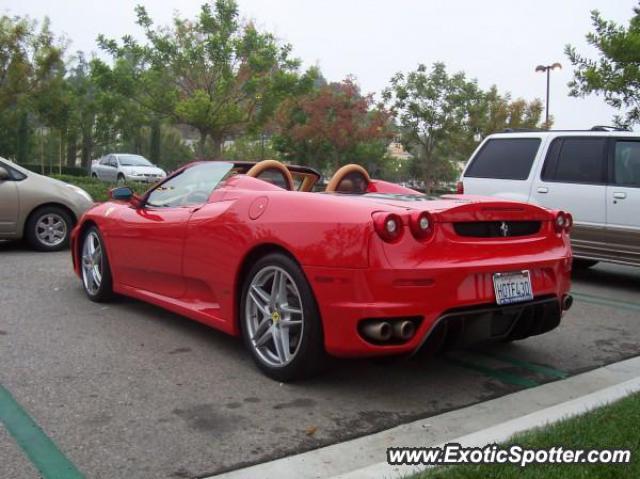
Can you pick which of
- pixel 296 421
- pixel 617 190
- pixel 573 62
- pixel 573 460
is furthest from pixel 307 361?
pixel 573 62

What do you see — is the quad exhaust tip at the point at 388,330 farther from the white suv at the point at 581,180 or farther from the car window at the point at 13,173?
the car window at the point at 13,173

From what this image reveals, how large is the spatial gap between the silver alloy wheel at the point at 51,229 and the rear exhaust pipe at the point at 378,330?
23.0 ft

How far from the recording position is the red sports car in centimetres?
351

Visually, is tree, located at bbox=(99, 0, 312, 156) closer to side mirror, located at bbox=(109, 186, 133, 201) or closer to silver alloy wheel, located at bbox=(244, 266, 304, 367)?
side mirror, located at bbox=(109, 186, 133, 201)

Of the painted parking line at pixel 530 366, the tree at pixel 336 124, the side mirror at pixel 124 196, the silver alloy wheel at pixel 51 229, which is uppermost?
the tree at pixel 336 124

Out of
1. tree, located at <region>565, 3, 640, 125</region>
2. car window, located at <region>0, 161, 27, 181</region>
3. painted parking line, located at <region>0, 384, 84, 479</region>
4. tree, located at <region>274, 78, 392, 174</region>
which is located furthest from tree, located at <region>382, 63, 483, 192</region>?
painted parking line, located at <region>0, 384, 84, 479</region>

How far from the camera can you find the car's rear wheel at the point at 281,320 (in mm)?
3748

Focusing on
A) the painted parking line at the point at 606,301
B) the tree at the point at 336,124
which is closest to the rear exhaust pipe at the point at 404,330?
the painted parking line at the point at 606,301

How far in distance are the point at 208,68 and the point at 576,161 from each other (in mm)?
14752

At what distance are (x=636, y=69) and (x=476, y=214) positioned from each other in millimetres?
8717

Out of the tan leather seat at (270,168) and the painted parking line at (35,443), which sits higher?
the tan leather seat at (270,168)

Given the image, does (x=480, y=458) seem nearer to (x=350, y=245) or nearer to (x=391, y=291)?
(x=391, y=291)

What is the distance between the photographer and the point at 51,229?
9.30 meters

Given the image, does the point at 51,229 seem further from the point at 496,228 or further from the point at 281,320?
the point at 496,228
